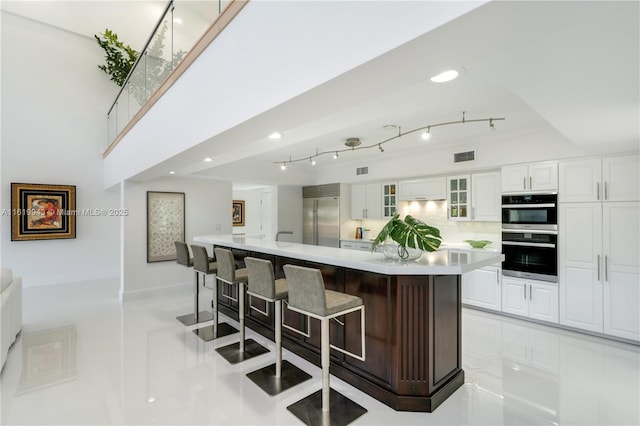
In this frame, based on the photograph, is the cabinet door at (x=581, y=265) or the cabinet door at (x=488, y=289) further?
the cabinet door at (x=488, y=289)

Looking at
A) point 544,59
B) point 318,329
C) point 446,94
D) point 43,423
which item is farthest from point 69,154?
point 544,59

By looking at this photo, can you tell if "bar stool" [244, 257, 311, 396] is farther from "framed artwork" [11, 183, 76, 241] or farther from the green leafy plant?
the green leafy plant

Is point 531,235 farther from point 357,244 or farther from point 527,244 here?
point 357,244

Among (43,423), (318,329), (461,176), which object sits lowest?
(43,423)

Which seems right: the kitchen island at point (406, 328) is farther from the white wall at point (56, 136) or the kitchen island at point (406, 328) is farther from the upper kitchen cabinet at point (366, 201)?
the white wall at point (56, 136)

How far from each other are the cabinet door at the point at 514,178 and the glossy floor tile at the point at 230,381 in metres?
1.87

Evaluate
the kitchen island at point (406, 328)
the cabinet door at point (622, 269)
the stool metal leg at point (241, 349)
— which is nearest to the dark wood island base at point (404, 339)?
the kitchen island at point (406, 328)

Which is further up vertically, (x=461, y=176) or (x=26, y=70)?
(x=26, y=70)

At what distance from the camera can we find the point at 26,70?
603cm

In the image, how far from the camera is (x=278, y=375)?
2.79m

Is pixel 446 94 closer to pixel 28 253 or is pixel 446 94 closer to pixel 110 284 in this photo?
pixel 110 284

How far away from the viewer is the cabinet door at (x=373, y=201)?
6.42 meters

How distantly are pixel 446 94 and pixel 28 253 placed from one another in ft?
25.8

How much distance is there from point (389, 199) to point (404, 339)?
413 cm
